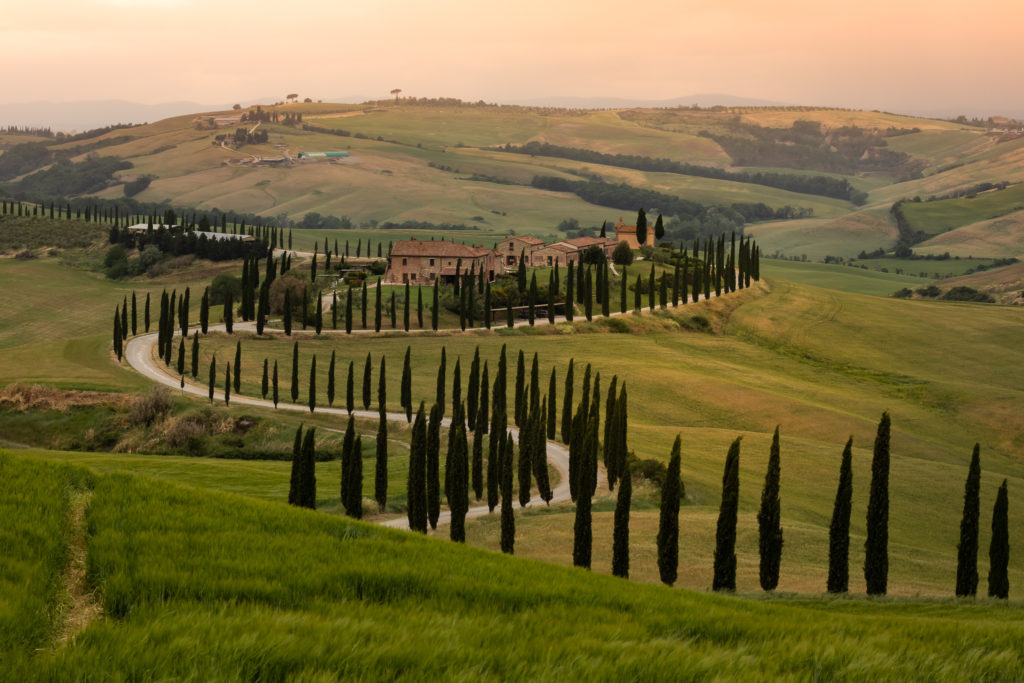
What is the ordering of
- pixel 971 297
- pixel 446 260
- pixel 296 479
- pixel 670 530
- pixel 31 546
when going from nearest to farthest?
pixel 31 546 < pixel 670 530 < pixel 296 479 < pixel 446 260 < pixel 971 297

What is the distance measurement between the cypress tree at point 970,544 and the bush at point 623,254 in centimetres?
12567

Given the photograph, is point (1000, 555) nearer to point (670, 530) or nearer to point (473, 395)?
point (670, 530)

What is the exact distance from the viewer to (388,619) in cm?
1547

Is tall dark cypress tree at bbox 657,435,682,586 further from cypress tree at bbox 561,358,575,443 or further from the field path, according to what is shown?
cypress tree at bbox 561,358,575,443

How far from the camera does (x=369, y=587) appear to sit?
17.5 m

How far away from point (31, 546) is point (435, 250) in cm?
14365

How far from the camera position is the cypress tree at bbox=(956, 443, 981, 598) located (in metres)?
44.1

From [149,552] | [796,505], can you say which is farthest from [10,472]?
[796,505]

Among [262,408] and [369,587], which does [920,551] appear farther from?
[262,408]

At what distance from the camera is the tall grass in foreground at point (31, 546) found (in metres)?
13.3

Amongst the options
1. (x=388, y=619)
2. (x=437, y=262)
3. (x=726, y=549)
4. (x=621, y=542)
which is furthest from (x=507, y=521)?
(x=437, y=262)

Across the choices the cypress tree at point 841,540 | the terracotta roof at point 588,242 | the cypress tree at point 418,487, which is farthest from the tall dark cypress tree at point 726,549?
the terracotta roof at point 588,242

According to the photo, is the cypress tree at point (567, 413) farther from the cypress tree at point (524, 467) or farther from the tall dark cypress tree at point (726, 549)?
the tall dark cypress tree at point (726, 549)

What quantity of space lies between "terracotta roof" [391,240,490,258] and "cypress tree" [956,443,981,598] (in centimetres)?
11655
